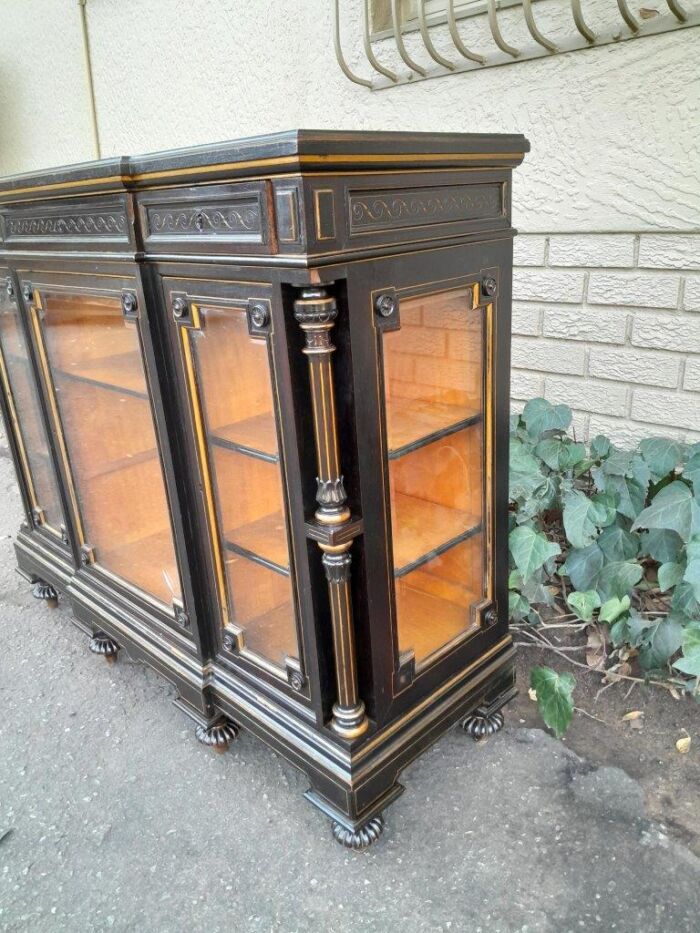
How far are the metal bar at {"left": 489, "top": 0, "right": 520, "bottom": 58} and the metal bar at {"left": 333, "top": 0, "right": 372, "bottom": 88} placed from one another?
1.71 ft

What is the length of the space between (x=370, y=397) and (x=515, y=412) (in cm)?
118

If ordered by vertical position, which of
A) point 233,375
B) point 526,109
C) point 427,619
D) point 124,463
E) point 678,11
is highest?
point 678,11

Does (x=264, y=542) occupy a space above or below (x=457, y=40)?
below

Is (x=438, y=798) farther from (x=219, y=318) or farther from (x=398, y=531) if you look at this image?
(x=219, y=318)

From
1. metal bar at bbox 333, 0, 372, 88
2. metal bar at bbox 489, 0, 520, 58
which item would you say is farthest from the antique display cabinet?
metal bar at bbox 333, 0, 372, 88

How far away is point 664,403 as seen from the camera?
74.6 inches

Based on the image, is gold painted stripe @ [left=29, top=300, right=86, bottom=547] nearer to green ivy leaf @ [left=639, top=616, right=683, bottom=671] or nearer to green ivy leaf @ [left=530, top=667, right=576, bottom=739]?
green ivy leaf @ [left=530, top=667, right=576, bottom=739]

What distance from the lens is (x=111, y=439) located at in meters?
1.79

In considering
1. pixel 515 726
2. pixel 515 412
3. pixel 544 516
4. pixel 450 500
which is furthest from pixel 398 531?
pixel 515 412

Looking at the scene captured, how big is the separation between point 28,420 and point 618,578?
70.8 inches

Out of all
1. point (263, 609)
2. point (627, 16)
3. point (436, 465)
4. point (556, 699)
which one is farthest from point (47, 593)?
point (627, 16)

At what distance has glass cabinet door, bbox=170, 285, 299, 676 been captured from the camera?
123 cm

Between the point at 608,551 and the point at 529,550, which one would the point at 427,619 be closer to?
the point at 529,550

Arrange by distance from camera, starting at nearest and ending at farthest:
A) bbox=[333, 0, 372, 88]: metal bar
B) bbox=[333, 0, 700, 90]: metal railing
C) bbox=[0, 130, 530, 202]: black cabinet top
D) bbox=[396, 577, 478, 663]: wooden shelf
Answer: bbox=[0, 130, 530, 202]: black cabinet top → bbox=[396, 577, 478, 663]: wooden shelf → bbox=[333, 0, 700, 90]: metal railing → bbox=[333, 0, 372, 88]: metal bar
